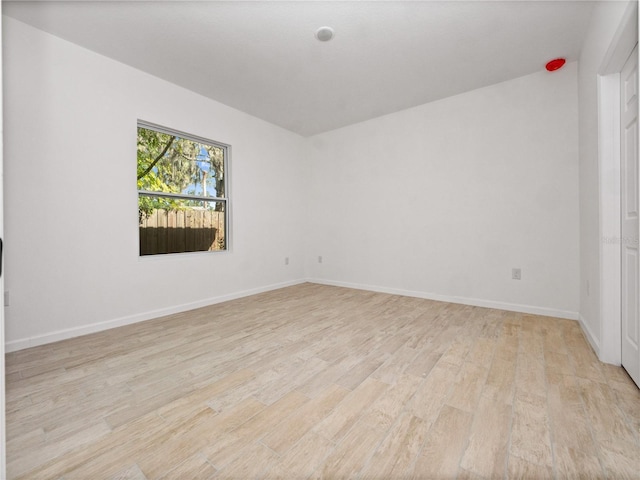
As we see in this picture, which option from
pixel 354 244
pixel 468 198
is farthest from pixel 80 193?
pixel 468 198

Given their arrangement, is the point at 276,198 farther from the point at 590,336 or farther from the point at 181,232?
the point at 590,336

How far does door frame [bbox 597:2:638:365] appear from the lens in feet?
6.61

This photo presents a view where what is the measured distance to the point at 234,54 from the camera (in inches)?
112

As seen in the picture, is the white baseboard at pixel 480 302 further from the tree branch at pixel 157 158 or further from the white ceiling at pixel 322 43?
the tree branch at pixel 157 158

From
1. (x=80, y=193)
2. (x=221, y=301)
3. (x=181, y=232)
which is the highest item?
(x=80, y=193)

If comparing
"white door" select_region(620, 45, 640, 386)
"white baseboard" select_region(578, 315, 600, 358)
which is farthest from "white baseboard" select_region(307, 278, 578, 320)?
"white door" select_region(620, 45, 640, 386)

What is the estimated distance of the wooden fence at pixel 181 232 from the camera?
3295mm

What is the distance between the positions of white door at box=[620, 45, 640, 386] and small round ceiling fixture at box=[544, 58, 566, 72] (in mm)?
1155

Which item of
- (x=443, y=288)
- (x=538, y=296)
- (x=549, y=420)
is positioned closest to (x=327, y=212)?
(x=443, y=288)

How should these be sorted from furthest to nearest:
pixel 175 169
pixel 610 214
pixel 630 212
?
pixel 175 169 < pixel 610 214 < pixel 630 212

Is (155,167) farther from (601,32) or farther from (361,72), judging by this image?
(601,32)

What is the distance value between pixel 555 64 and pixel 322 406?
150 inches

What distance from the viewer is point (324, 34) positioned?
2.54 metres

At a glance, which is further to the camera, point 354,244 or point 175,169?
point 354,244
